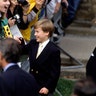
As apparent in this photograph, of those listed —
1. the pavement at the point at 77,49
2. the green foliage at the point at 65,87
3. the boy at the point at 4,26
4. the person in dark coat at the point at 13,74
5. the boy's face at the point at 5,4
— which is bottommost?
the pavement at the point at 77,49

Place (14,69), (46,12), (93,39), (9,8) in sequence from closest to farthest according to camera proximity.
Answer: (14,69) → (9,8) → (46,12) → (93,39)

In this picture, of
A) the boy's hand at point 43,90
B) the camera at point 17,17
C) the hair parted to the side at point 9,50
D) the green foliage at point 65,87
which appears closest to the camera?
the hair parted to the side at point 9,50

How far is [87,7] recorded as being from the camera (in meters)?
11.6

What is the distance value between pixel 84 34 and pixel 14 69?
21.9 feet

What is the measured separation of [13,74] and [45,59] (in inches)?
58.9

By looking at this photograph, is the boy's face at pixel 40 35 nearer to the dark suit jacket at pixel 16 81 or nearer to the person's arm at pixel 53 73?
the person's arm at pixel 53 73

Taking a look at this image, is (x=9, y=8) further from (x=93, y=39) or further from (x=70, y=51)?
(x=93, y=39)

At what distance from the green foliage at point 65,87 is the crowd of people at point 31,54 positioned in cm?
119

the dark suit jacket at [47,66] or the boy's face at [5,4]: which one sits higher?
the boy's face at [5,4]

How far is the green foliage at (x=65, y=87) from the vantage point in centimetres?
801

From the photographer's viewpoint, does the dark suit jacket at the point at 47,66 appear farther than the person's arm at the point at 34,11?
No

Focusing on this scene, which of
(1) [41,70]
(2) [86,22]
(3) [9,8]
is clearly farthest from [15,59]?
(2) [86,22]

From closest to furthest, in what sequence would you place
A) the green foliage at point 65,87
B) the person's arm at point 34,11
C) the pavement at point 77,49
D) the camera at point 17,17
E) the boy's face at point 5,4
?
1. the boy's face at point 5,4
2. the camera at point 17,17
3. the person's arm at point 34,11
4. the green foliage at point 65,87
5. the pavement at point 77,49

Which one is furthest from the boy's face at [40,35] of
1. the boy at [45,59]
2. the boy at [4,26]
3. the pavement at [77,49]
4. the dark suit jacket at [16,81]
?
the pavement at [77,49]
